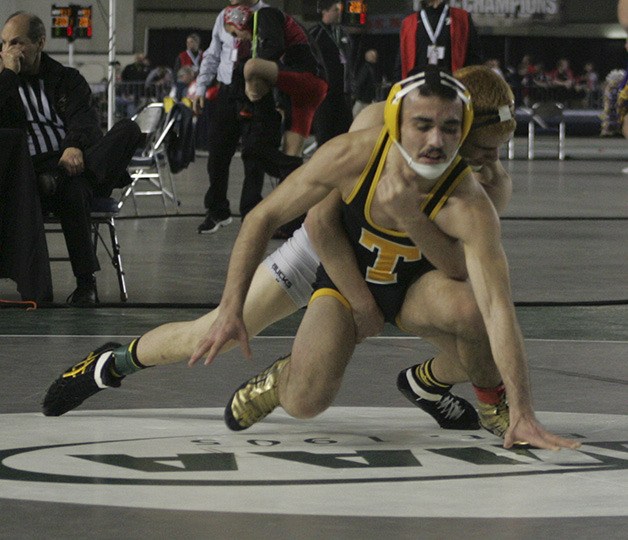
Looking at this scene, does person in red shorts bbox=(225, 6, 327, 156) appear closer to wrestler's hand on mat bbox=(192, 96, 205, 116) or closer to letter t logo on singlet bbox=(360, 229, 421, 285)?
wrestler's hand on mat bbox=(192, 96, 205, 116)

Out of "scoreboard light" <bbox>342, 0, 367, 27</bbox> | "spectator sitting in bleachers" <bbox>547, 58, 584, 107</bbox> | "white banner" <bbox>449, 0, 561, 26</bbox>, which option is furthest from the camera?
"white banner" <bbox>449, 0, 561, 26</bbox>

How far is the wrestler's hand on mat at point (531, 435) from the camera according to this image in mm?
4312

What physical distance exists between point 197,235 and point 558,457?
25.7 feet

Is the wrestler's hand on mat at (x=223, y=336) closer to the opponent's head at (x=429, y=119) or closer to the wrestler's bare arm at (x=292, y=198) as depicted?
the wrestler's bare arm at (x=292, y=198)

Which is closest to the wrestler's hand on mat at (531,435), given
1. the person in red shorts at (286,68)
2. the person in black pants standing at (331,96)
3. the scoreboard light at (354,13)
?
the person in red shorts at (286,68)

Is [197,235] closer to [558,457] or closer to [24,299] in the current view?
[24,299]

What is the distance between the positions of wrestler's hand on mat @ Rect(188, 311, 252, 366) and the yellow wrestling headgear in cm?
65

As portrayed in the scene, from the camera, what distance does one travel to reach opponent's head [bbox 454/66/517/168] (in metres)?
4.63

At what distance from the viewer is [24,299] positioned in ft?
26.1

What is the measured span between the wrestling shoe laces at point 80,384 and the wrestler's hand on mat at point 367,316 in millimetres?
789

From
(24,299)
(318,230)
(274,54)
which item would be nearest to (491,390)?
(318,230)

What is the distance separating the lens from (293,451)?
4.55 m

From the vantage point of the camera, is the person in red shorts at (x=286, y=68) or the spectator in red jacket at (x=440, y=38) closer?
the person in red shorts at (x=286, y=68)

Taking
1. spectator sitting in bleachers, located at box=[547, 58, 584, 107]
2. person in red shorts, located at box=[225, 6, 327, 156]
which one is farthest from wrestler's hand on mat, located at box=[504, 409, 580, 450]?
spectator sitting in bleachers, located at box=[547, 58, 584, 107]
